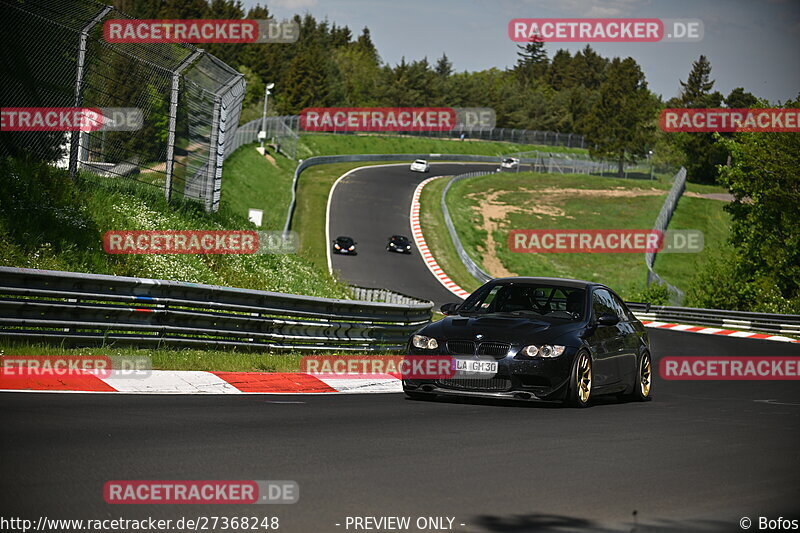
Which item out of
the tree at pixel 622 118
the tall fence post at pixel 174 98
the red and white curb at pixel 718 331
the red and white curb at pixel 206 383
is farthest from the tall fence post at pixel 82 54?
the tree at pixel 622 118

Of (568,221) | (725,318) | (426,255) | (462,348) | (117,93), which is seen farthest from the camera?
(568,221)

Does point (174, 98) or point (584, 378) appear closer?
point (584, 378)

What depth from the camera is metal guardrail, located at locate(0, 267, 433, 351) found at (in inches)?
416

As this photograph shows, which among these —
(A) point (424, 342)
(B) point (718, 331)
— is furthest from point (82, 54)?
(B) point (718, 331)

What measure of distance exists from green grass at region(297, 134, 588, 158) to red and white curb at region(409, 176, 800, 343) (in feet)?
60.2

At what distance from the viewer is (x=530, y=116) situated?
537 ft

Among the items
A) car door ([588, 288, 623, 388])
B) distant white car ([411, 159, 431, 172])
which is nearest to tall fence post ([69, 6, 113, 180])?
car door ([588, 288, 623, 388])

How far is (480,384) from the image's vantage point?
35.0 feet

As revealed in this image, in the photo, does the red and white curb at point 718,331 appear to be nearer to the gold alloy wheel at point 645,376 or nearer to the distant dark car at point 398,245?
the distant dark car at point 398,245

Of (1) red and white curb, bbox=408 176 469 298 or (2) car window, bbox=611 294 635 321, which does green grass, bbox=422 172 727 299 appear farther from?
(2) car window, bbox=611 294 635 321

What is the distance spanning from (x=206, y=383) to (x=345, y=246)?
4202 centimetres

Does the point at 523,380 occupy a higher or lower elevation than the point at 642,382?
higher

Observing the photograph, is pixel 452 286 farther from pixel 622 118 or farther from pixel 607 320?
pixel 622 118

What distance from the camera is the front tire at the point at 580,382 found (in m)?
10.8
